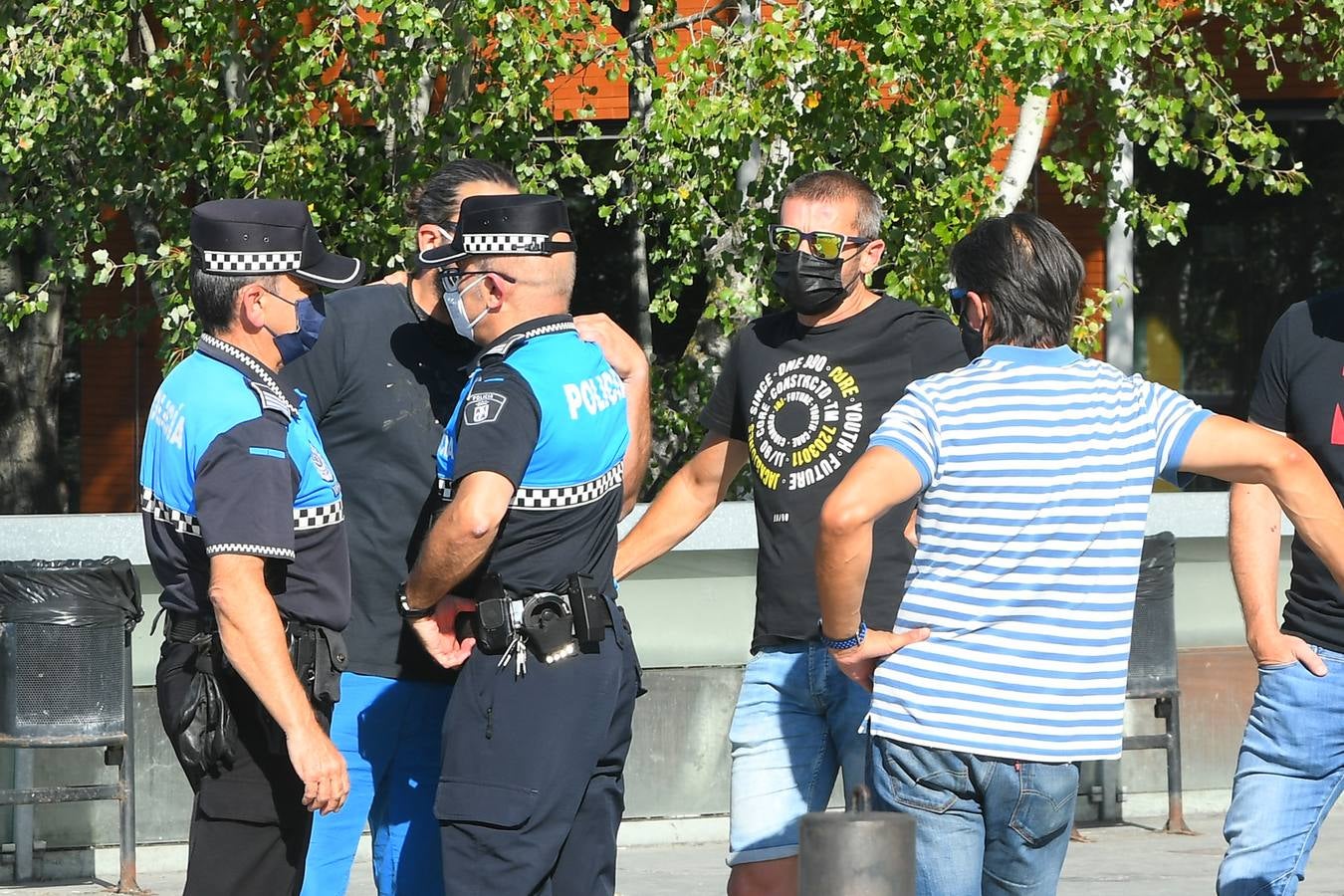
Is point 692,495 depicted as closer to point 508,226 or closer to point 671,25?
point 508,226

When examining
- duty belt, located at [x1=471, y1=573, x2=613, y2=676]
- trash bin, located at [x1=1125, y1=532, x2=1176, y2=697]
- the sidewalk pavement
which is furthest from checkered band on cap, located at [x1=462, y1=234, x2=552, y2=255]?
trash bin, located at [x1=1125, y1=532, x2=1176, y2=697]

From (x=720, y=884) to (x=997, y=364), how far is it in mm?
3826

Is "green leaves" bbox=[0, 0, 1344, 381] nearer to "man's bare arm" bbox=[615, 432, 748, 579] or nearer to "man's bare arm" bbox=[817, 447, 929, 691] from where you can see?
"man's bare arm" bbox=[615, 432, 748, 579]

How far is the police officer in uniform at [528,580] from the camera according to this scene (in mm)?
3504

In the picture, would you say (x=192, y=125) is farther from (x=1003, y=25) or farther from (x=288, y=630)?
(x=288, y=630)

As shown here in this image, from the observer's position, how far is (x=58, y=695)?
20.6ft

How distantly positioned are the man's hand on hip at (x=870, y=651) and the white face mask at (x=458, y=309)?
1045mm

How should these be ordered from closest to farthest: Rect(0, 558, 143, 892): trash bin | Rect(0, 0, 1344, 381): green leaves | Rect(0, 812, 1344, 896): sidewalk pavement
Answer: Rect(0, 558, 143, 892): trash bin → Rect(0, 812, 1344, 896): sidewalk pavement → Rect(0, 0, 1344, 381): green leaves

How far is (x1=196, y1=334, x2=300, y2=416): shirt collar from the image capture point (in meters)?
3.53

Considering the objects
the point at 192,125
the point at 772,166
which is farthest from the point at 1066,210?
the point at 192,125

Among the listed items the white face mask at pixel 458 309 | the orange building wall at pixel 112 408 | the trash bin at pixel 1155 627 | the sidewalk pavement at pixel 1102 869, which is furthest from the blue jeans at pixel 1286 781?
the orange building wall at pixel 112 408

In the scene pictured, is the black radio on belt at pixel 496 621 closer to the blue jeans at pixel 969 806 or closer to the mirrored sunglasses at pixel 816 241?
the blue jeans at pixel 969 806

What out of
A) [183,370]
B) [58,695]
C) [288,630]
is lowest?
[58,695]

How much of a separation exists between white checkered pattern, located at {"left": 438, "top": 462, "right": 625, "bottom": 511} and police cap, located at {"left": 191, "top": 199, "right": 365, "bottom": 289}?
56cm
